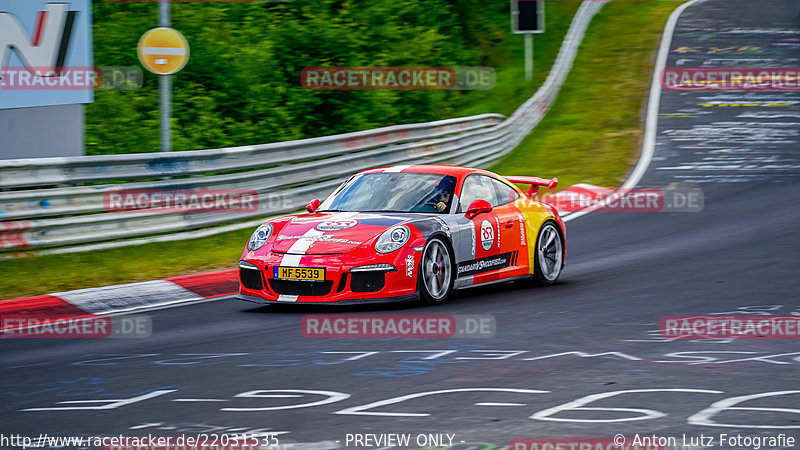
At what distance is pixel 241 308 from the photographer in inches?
408

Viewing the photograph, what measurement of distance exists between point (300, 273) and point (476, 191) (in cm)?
234

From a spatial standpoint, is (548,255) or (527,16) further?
(527,16)

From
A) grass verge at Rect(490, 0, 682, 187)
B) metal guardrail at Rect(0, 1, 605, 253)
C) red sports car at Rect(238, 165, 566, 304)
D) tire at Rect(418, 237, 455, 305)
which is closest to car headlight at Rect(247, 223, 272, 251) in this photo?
red sports car at Rect(238, 165, 566, 304)

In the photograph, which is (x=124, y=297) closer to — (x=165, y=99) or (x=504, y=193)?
(x=504, y=193)

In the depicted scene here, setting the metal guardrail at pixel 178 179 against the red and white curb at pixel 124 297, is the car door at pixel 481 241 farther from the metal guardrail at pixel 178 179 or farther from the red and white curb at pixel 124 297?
the metal guardrail at pixel 178 179

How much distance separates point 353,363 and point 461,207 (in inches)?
144

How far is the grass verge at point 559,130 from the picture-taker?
12062 mm

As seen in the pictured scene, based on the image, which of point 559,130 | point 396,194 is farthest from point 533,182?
point 559,130

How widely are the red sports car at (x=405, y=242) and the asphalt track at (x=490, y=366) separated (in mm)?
245

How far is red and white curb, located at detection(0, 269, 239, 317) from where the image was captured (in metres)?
10.2

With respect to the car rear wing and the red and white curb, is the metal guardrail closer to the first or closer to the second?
the red and white curb

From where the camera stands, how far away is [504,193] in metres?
11.7

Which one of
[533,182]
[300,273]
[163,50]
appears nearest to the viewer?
[300,273]

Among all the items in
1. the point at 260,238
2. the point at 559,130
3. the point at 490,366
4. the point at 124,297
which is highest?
the point at 559,130
